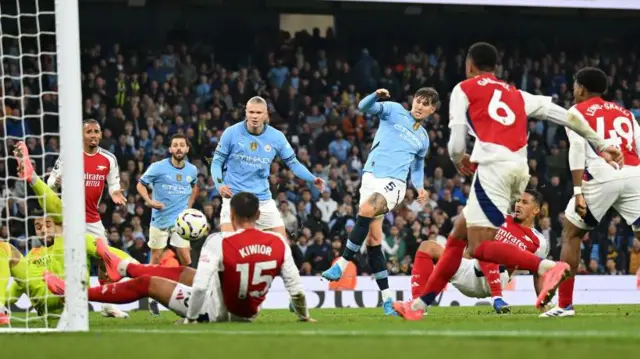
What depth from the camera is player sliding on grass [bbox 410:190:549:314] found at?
12.5 metres

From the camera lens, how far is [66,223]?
28.0 feet

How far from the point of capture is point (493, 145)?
9.27 metres

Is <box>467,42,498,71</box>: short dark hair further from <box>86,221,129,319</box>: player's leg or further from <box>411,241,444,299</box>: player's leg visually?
<box>86,221,129,319</box>: player's leg

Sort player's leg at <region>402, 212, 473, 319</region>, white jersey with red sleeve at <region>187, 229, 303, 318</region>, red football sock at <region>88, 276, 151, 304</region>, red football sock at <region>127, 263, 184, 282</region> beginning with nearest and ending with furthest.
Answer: white jersey with red sleeve at <region>187, 229, 303, 318</region>
red football sock at <region>88, 276, 151, 304</region>
player's leg at <region>402, 212, 473, 319</region>
red football sock at <region>127, 263, 184, 282</region>

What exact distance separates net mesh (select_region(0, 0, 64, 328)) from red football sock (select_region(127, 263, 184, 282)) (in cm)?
63

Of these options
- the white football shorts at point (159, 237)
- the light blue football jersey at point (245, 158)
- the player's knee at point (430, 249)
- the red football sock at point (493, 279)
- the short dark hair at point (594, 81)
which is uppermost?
the short dark hair at point (594, 81)

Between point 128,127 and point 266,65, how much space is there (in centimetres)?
495

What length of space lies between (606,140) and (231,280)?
11.7 ft

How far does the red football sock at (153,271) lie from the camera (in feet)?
31.9

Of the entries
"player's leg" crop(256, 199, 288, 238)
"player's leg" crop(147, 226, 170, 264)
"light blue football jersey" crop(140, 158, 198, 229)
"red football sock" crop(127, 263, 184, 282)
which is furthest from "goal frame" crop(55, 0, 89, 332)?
"player's leg" crop(147, 226, 170, 264)

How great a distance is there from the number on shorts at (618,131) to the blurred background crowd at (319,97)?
1025 centimetres

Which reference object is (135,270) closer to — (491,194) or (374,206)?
(491,194)

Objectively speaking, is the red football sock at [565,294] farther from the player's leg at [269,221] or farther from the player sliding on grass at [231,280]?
the player's leg at [269,221]

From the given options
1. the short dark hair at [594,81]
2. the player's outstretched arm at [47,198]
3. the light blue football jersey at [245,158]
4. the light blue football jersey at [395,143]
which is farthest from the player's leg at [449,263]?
the light blue football jersey at [245,158]
